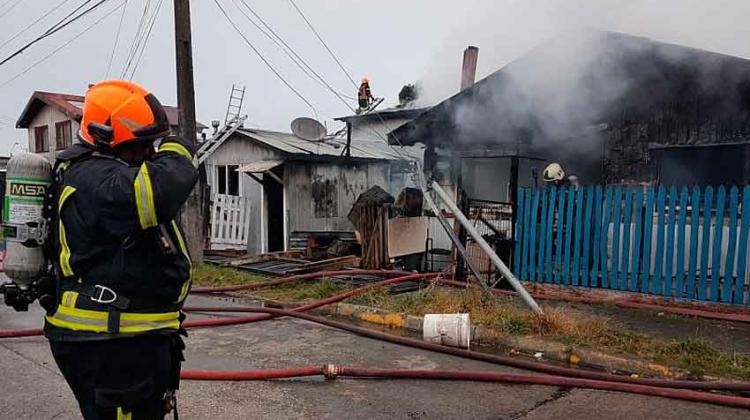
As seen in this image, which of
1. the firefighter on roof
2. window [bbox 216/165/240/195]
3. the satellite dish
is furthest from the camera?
the firefighter on roof

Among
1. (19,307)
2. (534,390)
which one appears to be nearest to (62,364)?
(19,307)

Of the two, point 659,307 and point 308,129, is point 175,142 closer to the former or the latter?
point 659,307

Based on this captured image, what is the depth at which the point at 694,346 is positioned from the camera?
5.24m

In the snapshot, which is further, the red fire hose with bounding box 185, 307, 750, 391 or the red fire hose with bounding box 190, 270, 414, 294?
the red fire hose with bounding box 190, 270, 414, 294

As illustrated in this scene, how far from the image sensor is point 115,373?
2.09 meters

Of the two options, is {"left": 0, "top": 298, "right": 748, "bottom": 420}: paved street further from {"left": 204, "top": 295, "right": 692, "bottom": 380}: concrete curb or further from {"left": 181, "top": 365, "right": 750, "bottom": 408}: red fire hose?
{"left": 204, "top": 295, "right": 692, "bottom": 380}: concrete curb

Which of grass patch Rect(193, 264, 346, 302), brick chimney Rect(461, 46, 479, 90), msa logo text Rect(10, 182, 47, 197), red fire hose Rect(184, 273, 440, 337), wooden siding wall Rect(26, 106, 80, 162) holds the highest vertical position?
brick chimney Rect(461, 46, 479, 90)

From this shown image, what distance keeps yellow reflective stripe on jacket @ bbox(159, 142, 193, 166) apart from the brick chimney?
12.5 metres

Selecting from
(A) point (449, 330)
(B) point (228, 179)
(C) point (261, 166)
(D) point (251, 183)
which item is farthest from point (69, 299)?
(B) point (228, 179)

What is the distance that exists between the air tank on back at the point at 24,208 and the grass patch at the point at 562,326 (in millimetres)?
4652

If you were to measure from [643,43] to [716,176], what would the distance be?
222 cm

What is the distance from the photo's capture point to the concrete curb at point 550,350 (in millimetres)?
4953

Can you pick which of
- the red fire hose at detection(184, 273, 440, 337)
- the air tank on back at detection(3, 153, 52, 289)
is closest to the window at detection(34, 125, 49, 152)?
the red fire hose at detection(184, 273, 440, 337)

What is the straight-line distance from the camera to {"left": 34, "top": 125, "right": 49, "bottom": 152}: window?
2466 cm
